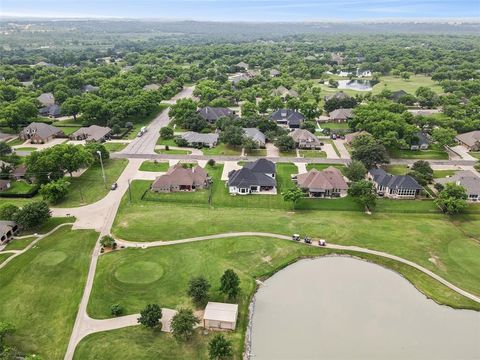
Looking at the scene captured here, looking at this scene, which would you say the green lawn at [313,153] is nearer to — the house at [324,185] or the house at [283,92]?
the house at [324,185]

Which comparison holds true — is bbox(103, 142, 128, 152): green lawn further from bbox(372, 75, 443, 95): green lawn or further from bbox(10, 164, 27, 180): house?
bbox(372, 75, 443, 95): green lawn

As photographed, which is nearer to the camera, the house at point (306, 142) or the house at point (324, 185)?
the house at point (324, 185)

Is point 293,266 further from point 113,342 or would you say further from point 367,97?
point 367,97

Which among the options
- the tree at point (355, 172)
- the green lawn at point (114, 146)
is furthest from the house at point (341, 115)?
the green lawn at point (114, 146)

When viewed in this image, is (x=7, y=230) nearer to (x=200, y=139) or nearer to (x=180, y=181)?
(x=180, y=181)

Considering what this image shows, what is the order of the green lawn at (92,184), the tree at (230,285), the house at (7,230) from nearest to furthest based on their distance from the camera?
1. the tree at (230,285)
2. the house at (7,230)
3. the green lawn at (92,184)

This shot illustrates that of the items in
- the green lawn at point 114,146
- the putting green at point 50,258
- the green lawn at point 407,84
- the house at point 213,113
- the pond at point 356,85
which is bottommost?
the pond at point 356,85

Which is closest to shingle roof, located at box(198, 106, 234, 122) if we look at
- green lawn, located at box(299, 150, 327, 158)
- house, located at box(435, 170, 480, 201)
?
green lawn, located at box(299, 150, 327, 158)
